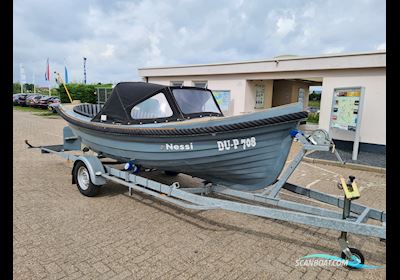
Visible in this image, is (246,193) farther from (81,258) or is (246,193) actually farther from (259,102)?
(259,102)

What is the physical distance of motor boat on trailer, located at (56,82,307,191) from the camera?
11.4ft

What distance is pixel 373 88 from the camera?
938 cm

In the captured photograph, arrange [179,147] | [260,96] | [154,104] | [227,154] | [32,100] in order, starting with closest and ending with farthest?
[227,154], [179,147], [154,104], [260,96], [32,100]

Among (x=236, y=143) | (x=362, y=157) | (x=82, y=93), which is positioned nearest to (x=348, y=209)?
(x=236, y=143)

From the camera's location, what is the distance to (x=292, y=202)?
3.60 metres

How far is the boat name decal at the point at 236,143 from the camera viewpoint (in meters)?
3.55

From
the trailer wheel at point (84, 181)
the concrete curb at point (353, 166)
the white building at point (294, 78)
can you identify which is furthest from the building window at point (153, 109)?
the white building at point (294, 78)

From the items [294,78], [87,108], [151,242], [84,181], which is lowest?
[151,242]

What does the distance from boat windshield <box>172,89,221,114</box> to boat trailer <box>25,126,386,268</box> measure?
130 cm

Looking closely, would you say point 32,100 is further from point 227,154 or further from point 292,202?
point 292,202

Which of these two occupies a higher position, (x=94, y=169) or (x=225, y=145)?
(x=225, y=145)

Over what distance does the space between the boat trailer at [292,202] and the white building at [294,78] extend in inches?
267

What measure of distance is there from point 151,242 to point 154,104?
2215mm
